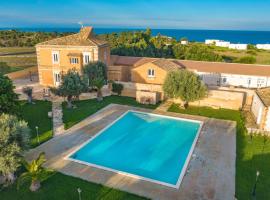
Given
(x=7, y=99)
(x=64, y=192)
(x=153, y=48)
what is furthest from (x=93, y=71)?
(x=153, y=48)

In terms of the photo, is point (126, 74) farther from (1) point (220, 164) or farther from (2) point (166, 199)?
(2) point (166, 199)

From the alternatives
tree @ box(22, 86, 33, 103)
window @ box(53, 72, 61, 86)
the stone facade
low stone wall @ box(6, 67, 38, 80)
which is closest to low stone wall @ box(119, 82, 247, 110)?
the stone facade

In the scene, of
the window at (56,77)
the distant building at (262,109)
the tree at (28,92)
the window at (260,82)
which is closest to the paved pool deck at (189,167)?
the distant building at (262,109)

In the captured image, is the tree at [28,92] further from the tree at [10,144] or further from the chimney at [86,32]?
the tree at [10,144]

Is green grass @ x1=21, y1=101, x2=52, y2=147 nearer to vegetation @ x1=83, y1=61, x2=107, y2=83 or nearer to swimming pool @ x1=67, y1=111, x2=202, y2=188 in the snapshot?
swimming pool @ x1=67, y1=111, x2=202, y2=188

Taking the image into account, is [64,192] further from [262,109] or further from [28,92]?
[262,109]

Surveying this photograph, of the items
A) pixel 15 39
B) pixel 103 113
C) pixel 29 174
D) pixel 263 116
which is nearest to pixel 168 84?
pixel 103 113
